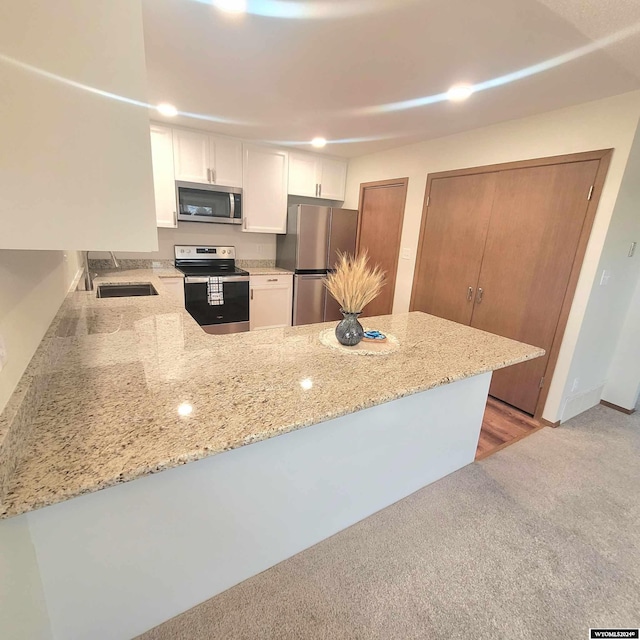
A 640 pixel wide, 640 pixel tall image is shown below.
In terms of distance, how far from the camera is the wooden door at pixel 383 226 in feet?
12.0

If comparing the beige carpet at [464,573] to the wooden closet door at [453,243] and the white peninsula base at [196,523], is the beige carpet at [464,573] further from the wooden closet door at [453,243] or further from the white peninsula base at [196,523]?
the wooden closet door at [453,243]

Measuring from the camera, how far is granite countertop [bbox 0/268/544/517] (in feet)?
2.36

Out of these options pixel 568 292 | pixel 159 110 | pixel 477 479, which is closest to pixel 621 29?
pixel 568 292

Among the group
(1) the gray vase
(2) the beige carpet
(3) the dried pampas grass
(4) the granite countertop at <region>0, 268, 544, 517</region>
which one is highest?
(3) the dried pampas grass

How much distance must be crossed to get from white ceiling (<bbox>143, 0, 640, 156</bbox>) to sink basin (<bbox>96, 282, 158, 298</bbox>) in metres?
1.49

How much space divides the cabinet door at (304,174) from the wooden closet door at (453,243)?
5.05 feet

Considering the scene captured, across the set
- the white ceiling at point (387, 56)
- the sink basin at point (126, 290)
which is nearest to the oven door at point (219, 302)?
the sink basin at point (126, 290)

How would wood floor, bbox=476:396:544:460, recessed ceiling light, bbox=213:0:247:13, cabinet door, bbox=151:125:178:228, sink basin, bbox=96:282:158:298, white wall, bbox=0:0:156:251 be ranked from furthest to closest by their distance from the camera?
cabinet door, bbox=151:125:178:228, sink basin, bbox=96:282:158:298, wood floor, bbox=476:396:544:460, recessed ceiling light, bbox=213:0:247:13, white wall, bbox=0:0:156:251

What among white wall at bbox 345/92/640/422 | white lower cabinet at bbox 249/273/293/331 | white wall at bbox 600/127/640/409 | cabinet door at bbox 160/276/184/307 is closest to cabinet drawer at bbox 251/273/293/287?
white lower cabinet at bbox 249/273/293/331

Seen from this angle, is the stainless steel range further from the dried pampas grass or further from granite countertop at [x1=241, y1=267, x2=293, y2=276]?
the dried pampas grass

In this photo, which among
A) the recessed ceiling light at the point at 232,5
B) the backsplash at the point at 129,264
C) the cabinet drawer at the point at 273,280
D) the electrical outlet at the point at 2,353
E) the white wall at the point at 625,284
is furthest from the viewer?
the cabinet drawer at the point at 273,280

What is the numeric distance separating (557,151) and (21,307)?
3.21 meters

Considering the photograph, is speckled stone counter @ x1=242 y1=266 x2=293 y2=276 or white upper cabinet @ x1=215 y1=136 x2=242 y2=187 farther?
speckled stone counter @ x1=242 y1=266 x2=293 y2=276

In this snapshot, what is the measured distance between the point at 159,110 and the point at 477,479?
12.1 ft
